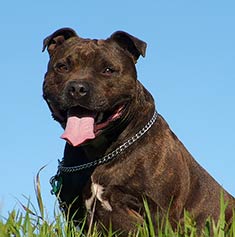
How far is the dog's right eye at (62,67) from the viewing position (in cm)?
682

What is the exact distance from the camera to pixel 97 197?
21.8ft

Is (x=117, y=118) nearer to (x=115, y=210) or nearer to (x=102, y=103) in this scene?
(x=102, y=103)

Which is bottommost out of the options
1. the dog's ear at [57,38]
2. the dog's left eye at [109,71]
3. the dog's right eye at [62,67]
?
the dog's left eye at [109,71]

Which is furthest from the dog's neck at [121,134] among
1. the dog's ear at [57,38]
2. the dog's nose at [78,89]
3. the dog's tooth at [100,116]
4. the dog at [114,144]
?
the dog's ear at [57,38]

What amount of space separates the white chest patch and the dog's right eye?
1.28 meters

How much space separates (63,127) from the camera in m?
6.63

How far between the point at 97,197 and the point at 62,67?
58.3 inches

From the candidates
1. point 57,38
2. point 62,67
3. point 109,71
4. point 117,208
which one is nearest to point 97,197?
point 117,208

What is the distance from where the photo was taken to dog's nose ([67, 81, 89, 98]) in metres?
6.39

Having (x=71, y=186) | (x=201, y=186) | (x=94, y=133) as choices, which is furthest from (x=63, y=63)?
(x=201, y=186)

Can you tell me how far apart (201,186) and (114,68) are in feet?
5.72

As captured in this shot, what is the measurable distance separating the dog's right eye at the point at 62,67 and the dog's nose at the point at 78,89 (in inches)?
17.2

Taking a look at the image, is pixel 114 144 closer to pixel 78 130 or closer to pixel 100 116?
pixel 100 116

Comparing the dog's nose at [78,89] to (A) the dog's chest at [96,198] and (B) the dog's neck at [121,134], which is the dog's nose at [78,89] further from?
(A) the dog's chest at [96,198]
